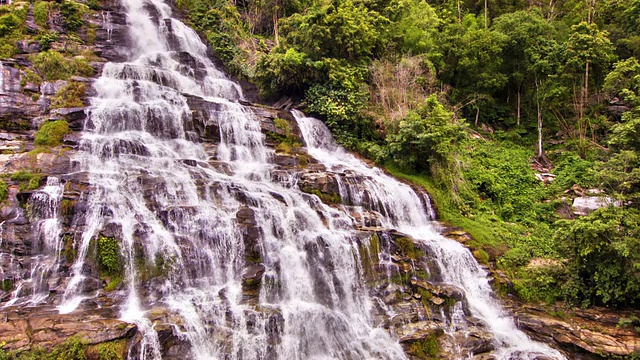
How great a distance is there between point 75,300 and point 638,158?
14505 mm

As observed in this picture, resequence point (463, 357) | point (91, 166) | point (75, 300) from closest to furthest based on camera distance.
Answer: point (75, 300)
point (463, 357)
point (91, 166)

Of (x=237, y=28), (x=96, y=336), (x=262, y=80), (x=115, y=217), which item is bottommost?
(x=96, y=336)

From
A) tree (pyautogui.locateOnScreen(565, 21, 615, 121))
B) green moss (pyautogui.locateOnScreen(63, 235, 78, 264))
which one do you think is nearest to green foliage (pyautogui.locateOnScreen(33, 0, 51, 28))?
green moss (pyautogui.locateOnScreen(63, 235, 78, 264))

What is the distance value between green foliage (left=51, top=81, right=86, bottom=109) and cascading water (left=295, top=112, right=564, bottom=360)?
8.71 metres

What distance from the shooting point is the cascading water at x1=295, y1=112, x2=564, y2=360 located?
9195 mm

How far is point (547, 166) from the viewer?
1705 centimetres

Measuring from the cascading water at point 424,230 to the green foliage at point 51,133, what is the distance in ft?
29.4

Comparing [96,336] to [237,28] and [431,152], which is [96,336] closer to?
[431,152]

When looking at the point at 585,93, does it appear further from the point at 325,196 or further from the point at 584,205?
the point at 325,196

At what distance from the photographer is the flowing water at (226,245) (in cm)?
823

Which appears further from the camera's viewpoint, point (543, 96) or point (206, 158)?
point (543, 96)

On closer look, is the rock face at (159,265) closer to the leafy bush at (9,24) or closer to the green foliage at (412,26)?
the leafy bush at (9,24)

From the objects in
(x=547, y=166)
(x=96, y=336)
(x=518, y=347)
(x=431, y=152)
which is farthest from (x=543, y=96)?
(x=96, y=336)

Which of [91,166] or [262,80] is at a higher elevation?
[262,80]
